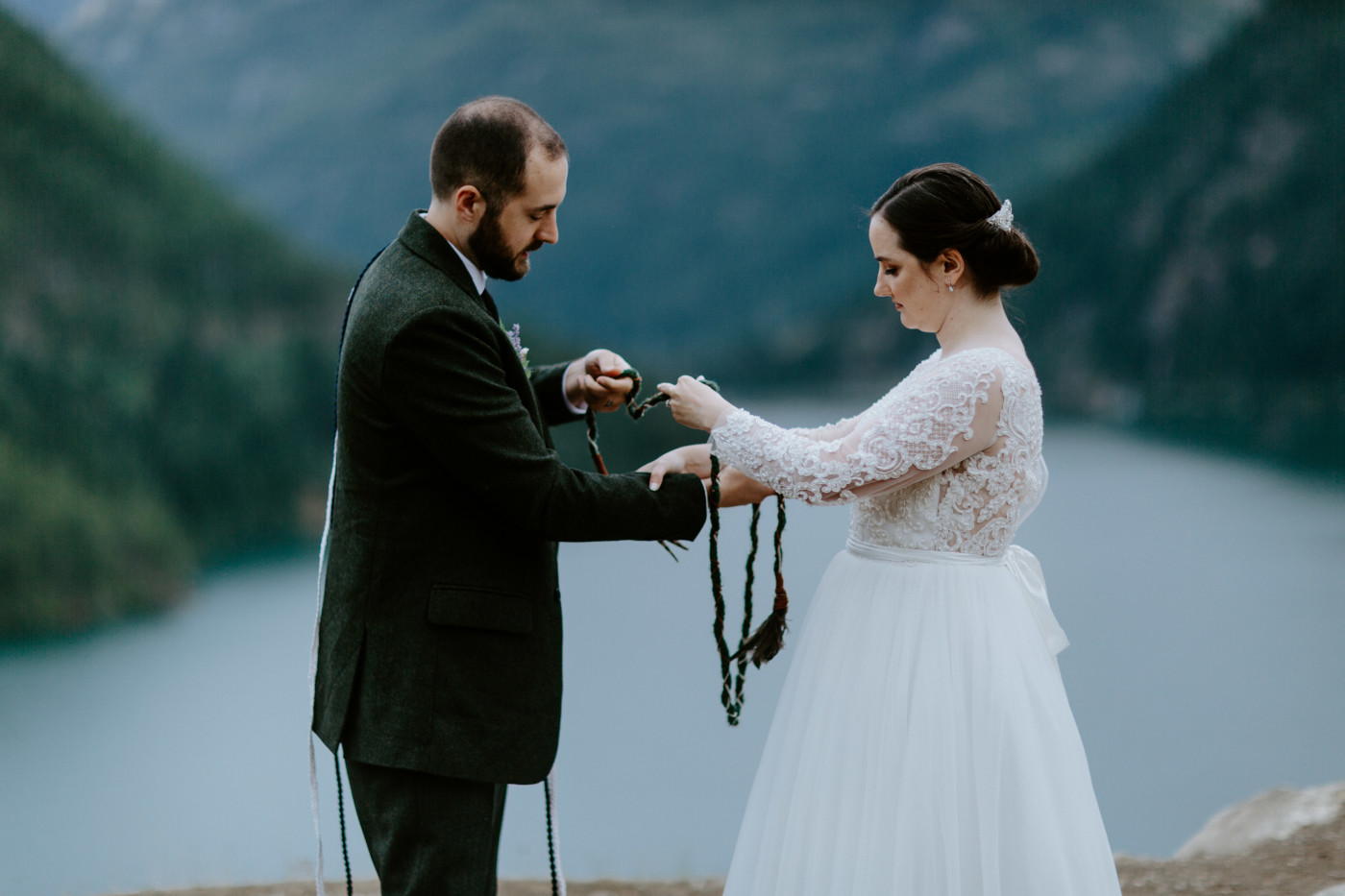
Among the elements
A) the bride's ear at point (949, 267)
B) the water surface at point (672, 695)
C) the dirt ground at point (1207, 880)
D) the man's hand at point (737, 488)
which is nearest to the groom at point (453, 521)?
the man's hand at point (737, 488)

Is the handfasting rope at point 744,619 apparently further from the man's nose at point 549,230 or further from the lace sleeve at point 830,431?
the man's nose at point 549,230

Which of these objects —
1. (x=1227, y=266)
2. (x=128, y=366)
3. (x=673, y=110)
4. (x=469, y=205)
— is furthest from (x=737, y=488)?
(x=673, y=110)

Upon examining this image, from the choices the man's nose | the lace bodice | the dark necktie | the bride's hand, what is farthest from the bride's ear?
the dark necktie

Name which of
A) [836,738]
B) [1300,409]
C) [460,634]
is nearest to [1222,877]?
[836,738]

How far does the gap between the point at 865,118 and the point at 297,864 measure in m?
28.3

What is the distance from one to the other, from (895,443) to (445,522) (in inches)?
32.7

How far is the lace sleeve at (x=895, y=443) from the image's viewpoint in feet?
6.31

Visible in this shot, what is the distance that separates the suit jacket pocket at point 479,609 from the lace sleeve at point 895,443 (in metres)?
0.49

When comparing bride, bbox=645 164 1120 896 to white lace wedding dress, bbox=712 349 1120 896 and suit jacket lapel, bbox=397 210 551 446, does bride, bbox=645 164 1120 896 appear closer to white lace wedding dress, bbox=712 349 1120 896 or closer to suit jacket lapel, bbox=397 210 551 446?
white lace wedding dress, bbox=712 349 1120 896

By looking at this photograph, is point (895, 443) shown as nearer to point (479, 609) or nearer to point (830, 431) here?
point (830, 431)

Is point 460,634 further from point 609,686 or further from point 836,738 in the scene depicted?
point 609,686

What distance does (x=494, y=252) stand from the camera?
1.92 m

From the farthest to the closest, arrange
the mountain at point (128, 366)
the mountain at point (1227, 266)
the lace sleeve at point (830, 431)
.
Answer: the mountain at point (1227, 266), the mountain at point (128, 366), the lace sleeve at point (830, 431)

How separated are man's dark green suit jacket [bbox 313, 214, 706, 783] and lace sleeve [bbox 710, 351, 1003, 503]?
154mm
